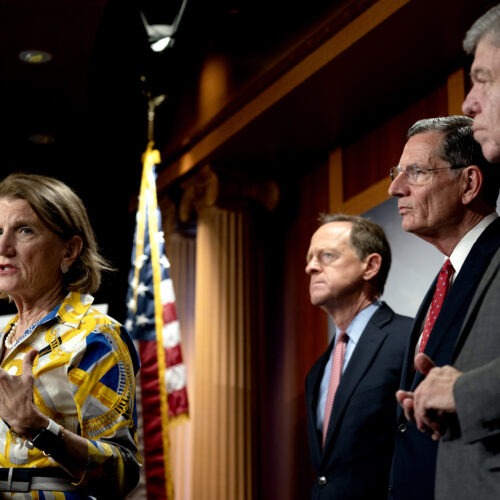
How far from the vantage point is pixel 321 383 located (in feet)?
12.3

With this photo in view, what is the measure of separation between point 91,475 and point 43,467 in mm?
131

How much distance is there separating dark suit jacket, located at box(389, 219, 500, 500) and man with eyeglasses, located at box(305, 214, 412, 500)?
651 millimetres

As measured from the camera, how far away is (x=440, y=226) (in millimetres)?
2777

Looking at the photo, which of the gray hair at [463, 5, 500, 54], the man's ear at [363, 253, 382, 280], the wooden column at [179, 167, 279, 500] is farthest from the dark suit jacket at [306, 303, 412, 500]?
the wooden column at [179, 167, 279, 500]

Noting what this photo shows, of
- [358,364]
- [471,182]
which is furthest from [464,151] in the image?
[358,364]

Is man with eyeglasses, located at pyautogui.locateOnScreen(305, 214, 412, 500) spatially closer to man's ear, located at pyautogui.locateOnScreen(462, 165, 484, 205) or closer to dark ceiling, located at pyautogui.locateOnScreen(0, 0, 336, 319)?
man's ear, located at pyautogui.locateOnScreen(462, 165, 484, 205)

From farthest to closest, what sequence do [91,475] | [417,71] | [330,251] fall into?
[417,71] < [330,251] < [91,475]

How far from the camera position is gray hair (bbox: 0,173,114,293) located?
264cm

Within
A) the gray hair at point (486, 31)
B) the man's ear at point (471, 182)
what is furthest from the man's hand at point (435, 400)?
the man's ear at point (471, 182)

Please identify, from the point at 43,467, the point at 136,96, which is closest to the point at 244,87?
the point at 136,96

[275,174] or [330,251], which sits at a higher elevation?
[275,174]

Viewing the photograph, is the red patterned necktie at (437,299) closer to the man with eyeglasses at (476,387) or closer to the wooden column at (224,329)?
the man with eyeglasses at (476,387)

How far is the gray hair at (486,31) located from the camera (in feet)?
7.14

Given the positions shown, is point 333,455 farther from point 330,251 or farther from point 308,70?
point 308,70
